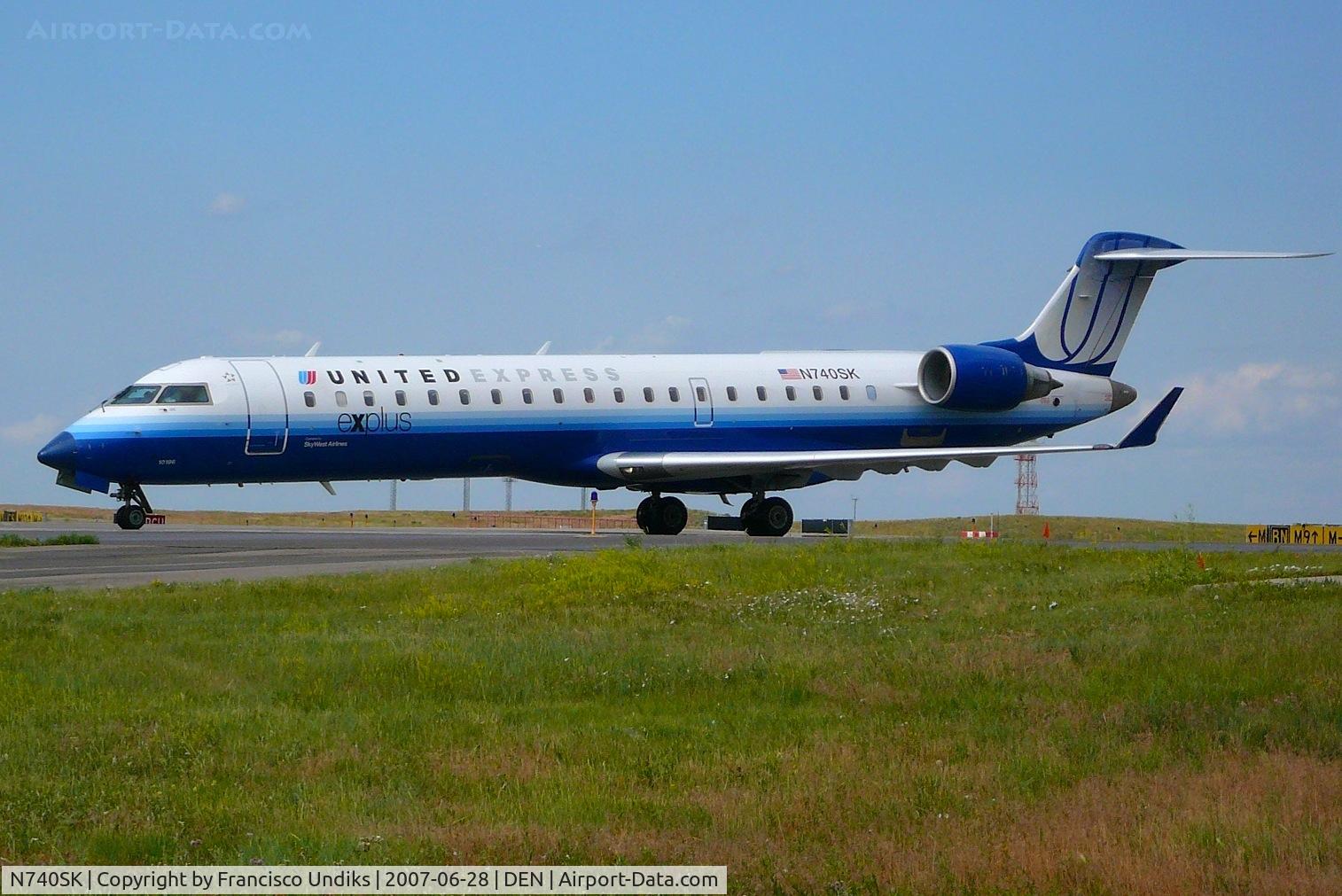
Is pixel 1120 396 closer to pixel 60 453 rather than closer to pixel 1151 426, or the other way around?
pixel 1151 426

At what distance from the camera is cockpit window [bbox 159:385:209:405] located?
87.7 ft

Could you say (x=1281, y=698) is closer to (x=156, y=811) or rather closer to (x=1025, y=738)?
(x=1025, y=738)

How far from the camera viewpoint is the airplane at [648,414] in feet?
88.1

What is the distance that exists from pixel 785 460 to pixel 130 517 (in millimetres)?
12294

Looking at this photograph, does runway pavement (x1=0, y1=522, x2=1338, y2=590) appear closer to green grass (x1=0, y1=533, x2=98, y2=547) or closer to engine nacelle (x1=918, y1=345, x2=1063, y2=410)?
green grass (x1=0, y1=533, x2=98, y2=547)

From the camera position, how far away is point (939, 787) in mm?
8461

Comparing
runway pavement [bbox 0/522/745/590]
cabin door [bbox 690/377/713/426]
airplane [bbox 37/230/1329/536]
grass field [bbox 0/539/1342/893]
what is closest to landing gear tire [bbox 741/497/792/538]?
airplane [bbox 37/230/1329/536]

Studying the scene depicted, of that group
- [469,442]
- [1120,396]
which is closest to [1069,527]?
[1120,396]

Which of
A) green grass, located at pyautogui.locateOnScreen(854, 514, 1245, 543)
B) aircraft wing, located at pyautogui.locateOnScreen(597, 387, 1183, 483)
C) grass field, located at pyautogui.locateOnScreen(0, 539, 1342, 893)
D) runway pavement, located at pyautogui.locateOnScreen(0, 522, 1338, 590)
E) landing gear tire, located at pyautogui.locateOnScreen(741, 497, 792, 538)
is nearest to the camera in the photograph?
grass field, located at pyautogui.locateOnScreen(0, 539, 1342, 893)

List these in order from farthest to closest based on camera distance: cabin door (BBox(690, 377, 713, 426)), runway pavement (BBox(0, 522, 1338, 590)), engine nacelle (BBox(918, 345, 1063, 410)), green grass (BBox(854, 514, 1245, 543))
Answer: green grass (BBox(854, 514, 1245, 543)), engine nacelle (BBox(918, 345, 1063, 410)), cabin door (BBox(690, 377, 713, 426)), runway pavement (BBox(0, 522, 1338, 590))

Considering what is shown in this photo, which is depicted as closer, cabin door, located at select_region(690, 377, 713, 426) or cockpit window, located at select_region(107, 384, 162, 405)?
cockpit window, located at select_region(107, 384, 162, 405)

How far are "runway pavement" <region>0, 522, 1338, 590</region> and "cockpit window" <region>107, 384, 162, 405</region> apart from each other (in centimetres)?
265

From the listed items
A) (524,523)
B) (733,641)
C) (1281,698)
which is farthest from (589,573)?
(524,523)

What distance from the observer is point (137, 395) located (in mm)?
26969
